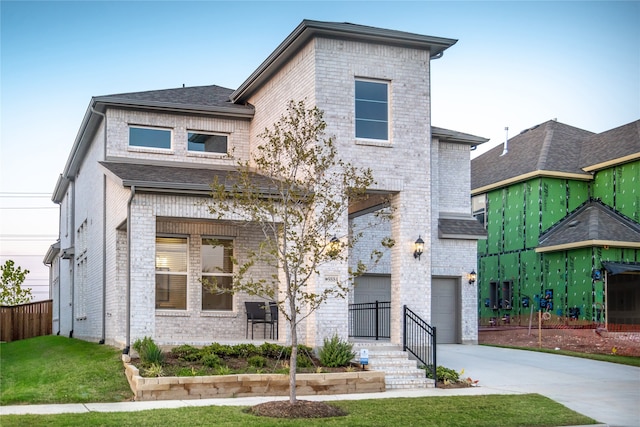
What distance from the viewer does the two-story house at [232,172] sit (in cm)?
1677

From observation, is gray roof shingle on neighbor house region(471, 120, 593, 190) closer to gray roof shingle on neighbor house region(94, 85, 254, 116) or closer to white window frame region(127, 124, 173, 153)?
gray roof shingle on neighbor house region(94, 85, 254, 116)

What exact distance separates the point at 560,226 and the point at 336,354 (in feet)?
56.4

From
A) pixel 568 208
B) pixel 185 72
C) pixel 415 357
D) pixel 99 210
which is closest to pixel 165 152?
pixel 99 210

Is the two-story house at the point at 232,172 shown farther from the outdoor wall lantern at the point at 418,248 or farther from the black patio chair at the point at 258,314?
the black patio chair at the point at 258,314

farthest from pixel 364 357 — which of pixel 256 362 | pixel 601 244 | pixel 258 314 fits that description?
pixel 601 244

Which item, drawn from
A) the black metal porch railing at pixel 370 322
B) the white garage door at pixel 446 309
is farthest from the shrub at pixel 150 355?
the white garage door at pixel 446 309

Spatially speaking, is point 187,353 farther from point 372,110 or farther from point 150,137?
point 150,137

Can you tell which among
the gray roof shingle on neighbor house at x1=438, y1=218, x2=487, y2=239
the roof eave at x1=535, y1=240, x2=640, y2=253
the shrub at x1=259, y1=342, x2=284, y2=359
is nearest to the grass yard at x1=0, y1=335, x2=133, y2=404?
the shrub at x1=259, y1=342, x2=284, y2=359

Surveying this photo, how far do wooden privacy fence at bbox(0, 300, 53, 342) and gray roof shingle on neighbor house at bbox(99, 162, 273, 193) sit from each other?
19365 millimetres

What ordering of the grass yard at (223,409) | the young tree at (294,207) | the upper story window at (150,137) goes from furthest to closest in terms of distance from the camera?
the upper story window at (150,137) → the young tree at (294,207) → the grass yard at (223,409)

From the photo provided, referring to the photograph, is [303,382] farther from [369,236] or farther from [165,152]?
[369,236]

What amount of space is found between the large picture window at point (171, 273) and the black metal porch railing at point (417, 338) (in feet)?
19.8

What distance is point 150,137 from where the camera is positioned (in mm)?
20516

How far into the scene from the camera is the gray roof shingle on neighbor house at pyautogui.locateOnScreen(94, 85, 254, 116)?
20.0 meters
